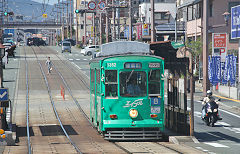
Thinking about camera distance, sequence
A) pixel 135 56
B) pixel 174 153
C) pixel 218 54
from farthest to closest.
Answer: pixel 218 54 → pixel 135 56 → pixel 174 153

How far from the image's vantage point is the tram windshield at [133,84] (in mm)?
16547

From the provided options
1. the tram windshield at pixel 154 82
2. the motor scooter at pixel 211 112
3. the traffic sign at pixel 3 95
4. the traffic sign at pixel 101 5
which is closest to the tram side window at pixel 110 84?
the tram windshield at pixel 154 82

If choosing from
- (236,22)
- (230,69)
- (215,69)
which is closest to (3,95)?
(230,69)

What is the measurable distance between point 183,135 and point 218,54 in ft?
64.8

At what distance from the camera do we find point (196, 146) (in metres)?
15.8

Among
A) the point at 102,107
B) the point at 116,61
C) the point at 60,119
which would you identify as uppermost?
the point at 116,61

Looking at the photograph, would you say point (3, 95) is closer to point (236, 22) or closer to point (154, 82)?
point (154, 82)

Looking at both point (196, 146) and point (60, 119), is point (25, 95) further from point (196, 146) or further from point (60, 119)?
point (196, 146)

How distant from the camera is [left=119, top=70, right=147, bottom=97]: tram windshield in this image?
54.3 ft

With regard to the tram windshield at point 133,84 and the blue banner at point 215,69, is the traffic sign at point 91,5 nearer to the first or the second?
the blue banner at point 215,69

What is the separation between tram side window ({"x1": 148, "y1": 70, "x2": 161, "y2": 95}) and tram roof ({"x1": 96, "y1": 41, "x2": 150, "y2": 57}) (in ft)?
5.91

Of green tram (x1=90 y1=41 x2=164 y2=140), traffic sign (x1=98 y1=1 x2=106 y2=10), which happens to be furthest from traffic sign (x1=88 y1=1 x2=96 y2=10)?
green tram (x1=90 y1=41 x2=164 y2=140)

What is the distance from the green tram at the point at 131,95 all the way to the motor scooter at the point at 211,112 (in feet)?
18.0

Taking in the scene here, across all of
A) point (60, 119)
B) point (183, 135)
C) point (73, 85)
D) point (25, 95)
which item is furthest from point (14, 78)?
point (183, 135)
